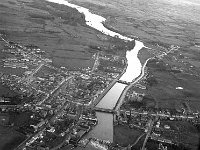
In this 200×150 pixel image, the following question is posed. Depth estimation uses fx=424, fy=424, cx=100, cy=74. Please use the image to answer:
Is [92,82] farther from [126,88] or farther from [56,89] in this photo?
[56,89]

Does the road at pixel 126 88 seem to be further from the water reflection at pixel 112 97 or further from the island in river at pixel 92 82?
the water reflection at pixel 112 97

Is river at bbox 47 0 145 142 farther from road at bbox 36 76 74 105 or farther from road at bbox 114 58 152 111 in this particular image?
road at bbox 36 76 74 105

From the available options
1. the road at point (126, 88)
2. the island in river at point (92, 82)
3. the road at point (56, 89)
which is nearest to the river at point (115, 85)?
the island in river at point (92, 82)

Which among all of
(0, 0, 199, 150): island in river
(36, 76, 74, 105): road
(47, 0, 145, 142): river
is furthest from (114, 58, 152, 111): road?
(36, 76, 74, 105): road

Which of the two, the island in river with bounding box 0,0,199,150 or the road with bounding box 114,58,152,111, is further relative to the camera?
the road with bounding box 114,58,152,111

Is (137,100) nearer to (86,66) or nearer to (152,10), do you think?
(86,66)

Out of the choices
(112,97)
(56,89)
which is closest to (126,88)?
(112,97)
